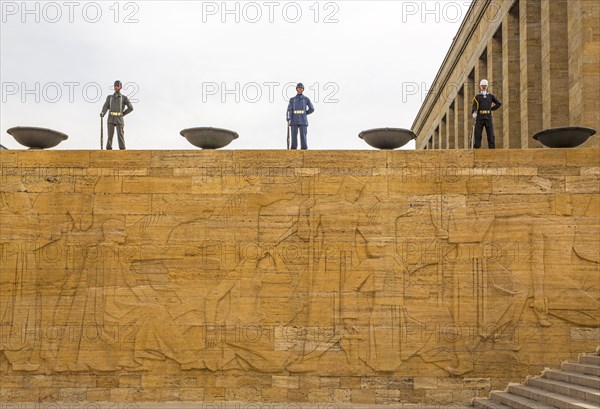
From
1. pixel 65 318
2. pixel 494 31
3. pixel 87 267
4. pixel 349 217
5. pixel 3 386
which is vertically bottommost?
pixel 3 386

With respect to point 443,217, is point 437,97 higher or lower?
higher

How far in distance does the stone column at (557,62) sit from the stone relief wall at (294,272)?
5156 mm

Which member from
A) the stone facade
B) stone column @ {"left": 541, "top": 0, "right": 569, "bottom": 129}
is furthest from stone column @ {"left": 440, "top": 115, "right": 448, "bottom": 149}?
stone column @ {"left": 541, "top": 0, "right": 569, "bottom": 129}

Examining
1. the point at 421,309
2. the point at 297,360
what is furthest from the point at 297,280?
the point at 421,309

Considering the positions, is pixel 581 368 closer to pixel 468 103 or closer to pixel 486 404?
pixel 486 404

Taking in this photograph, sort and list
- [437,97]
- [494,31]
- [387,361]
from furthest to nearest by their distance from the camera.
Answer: [437,97], [494,31], [387,361]

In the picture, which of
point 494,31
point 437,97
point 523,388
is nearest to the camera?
point 523,388

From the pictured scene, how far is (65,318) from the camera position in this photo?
1127 cm

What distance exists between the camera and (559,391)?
9.65 m

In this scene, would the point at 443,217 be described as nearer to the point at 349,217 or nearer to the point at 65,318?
the point at 349,217

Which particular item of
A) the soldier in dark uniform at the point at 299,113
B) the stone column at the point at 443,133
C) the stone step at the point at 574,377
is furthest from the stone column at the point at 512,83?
the stone column at the point at 443,133

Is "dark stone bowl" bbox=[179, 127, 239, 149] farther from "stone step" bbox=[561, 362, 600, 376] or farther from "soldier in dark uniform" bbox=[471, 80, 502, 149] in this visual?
"stone step" bbox=[561, 362, 600, 376]

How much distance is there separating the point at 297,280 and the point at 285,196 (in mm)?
1346

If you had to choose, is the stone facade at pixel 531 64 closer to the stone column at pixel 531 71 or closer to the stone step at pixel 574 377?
the stone column at pixel 531 71
